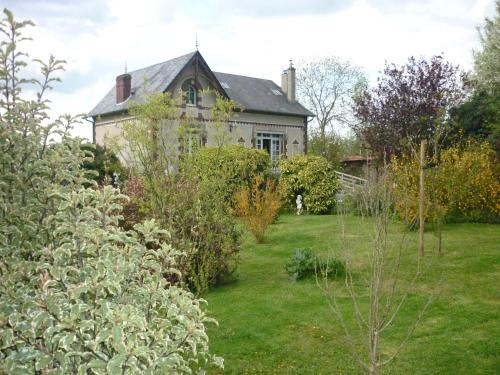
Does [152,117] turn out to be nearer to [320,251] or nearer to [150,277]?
[320,251]

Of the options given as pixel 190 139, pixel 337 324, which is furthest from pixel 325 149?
pixel 337 324

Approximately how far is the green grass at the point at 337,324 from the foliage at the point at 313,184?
26.2 feet

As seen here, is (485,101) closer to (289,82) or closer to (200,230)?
(200,230)

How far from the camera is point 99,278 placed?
8.57ft

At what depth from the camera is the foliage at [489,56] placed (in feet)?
Answer: 89.6

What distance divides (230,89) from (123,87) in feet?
21.5

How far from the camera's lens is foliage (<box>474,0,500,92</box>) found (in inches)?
1075

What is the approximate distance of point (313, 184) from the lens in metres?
18.8

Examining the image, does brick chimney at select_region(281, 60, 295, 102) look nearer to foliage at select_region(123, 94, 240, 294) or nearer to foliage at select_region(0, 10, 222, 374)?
foliage at select_region(123, 94, 240, 294)

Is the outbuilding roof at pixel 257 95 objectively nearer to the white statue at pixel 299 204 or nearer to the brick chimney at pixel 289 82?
the brick chimney at pixel 289 82

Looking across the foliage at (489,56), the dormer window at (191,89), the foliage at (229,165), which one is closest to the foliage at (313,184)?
the foliage at (229,165)

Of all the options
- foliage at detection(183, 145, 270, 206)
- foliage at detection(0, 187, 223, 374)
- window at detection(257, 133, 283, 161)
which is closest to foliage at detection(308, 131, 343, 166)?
window at detection(257, 133, 283, 161)

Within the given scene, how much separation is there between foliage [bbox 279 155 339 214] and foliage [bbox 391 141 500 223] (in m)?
4.31

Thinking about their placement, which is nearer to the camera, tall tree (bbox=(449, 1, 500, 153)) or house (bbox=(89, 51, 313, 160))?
tall tree (bbox=(449, 1, 500, 153))
